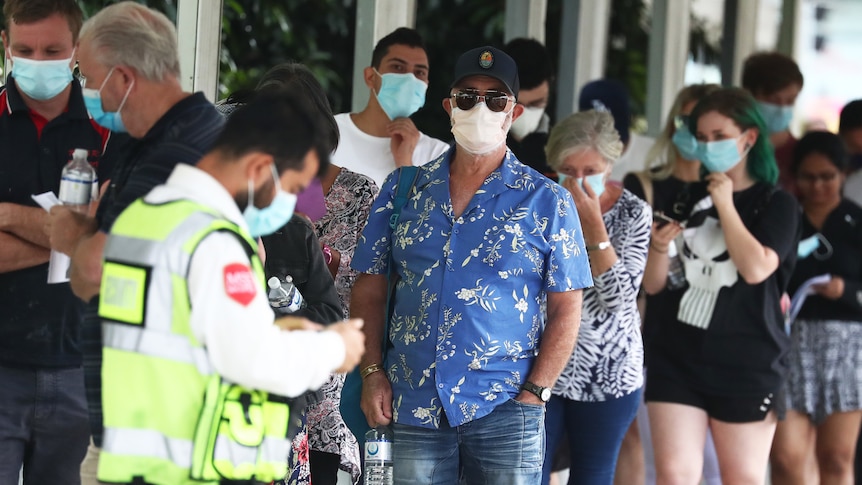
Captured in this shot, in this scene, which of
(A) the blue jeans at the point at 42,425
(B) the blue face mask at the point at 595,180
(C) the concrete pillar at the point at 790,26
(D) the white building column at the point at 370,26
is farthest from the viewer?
(C) the concrete pillar at the point at 790,26

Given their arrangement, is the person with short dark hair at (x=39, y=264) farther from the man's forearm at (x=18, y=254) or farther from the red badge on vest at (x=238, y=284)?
the red badge on vest at (x=238, y=284)

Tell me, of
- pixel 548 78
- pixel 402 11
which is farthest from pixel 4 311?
pixel 402 11

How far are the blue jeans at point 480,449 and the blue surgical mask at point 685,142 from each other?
1.75 m

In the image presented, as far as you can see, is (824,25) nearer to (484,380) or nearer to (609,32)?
(609,32)

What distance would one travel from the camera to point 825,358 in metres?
5.77

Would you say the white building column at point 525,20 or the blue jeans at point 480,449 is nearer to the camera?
the blue jeans at point 480,449

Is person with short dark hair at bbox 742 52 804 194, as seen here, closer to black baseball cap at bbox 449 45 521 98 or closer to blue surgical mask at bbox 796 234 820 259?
blue surgical mask at bbox 796 234 820 259

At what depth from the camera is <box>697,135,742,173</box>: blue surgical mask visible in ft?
15.8

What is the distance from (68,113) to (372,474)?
1.38 metres

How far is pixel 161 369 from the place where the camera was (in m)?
2.44

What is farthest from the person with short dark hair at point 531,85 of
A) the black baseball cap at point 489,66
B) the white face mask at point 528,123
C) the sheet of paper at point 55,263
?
the sheet of paper at point 55,263

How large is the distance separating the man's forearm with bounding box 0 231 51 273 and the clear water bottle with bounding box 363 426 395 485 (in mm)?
1064

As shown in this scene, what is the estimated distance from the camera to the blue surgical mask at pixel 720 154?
4.81m

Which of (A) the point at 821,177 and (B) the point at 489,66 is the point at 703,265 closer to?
(A) the point at 821,177
